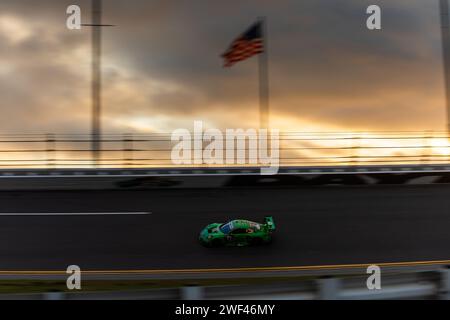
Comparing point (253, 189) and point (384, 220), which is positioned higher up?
point (253, 189)

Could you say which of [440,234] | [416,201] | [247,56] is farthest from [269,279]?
[247,56]

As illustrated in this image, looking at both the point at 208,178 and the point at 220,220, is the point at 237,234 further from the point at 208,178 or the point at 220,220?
the point at 208,178

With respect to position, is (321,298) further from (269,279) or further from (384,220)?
(384,220)

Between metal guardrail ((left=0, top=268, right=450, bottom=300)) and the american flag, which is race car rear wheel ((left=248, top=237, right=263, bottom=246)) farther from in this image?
the american flag

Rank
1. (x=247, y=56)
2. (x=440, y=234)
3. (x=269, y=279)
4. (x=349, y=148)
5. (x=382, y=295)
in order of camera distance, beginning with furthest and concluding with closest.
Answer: (x=247, y=56) → (x=349, y=148) → (x=440, y=234) → (x=269, y=279) → (x=382, y=295)

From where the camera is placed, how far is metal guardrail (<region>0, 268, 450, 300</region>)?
5203mm

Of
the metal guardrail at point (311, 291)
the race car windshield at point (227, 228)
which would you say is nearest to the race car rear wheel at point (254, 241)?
the race car windshield at point (227, 228)

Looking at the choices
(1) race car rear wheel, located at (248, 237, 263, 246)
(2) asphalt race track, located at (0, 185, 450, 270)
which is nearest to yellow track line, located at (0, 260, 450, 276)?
(2) asphalt race track, located at (0, 185, 450, 270)

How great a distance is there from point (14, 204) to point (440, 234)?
1249 cm

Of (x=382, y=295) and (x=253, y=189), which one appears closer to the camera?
(x=382, y=295)

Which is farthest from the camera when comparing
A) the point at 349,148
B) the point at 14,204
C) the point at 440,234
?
the point at 349,148

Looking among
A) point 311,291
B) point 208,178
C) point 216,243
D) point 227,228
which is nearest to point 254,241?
point 227,228
